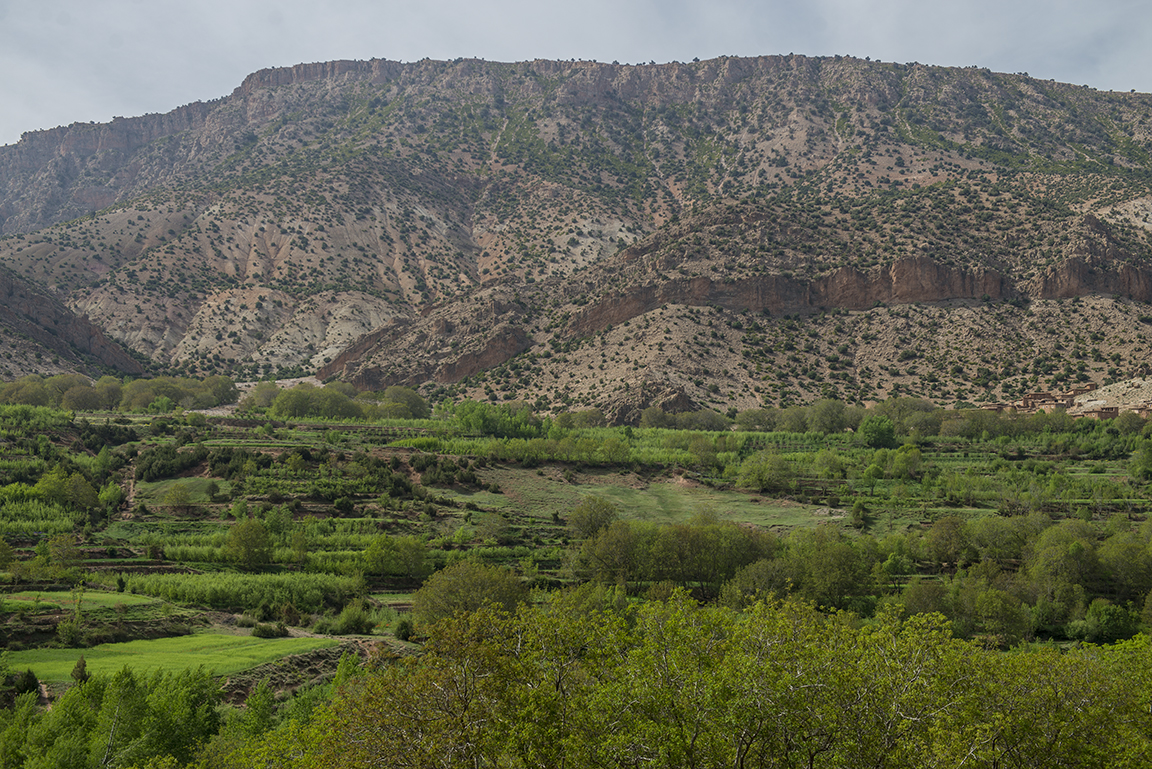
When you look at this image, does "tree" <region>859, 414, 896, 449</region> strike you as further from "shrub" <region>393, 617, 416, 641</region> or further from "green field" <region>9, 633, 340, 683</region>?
"green field" <region>9, 633, 340, 683</region>

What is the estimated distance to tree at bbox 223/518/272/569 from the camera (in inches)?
1811

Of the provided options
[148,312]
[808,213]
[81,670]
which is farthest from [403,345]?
[81,670]

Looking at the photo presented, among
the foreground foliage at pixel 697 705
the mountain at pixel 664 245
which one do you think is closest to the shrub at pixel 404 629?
the foreground foliage at pixel 697 705

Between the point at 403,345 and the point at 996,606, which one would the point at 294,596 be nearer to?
the point at 996,606

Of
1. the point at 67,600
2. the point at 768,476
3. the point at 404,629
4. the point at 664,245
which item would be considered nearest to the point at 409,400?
the point at 664,245

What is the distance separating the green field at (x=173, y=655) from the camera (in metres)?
26.4

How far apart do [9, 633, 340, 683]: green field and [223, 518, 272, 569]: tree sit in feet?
40.7

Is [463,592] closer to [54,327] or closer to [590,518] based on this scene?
[590,518]

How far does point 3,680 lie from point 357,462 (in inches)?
1694

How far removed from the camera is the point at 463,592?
3762 centimetres

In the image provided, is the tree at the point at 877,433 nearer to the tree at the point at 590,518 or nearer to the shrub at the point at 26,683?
the tree at the point at 590,518

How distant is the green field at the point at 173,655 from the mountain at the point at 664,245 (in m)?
64.3

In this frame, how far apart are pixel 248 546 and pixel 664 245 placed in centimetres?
8904

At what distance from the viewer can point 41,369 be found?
315 ft
